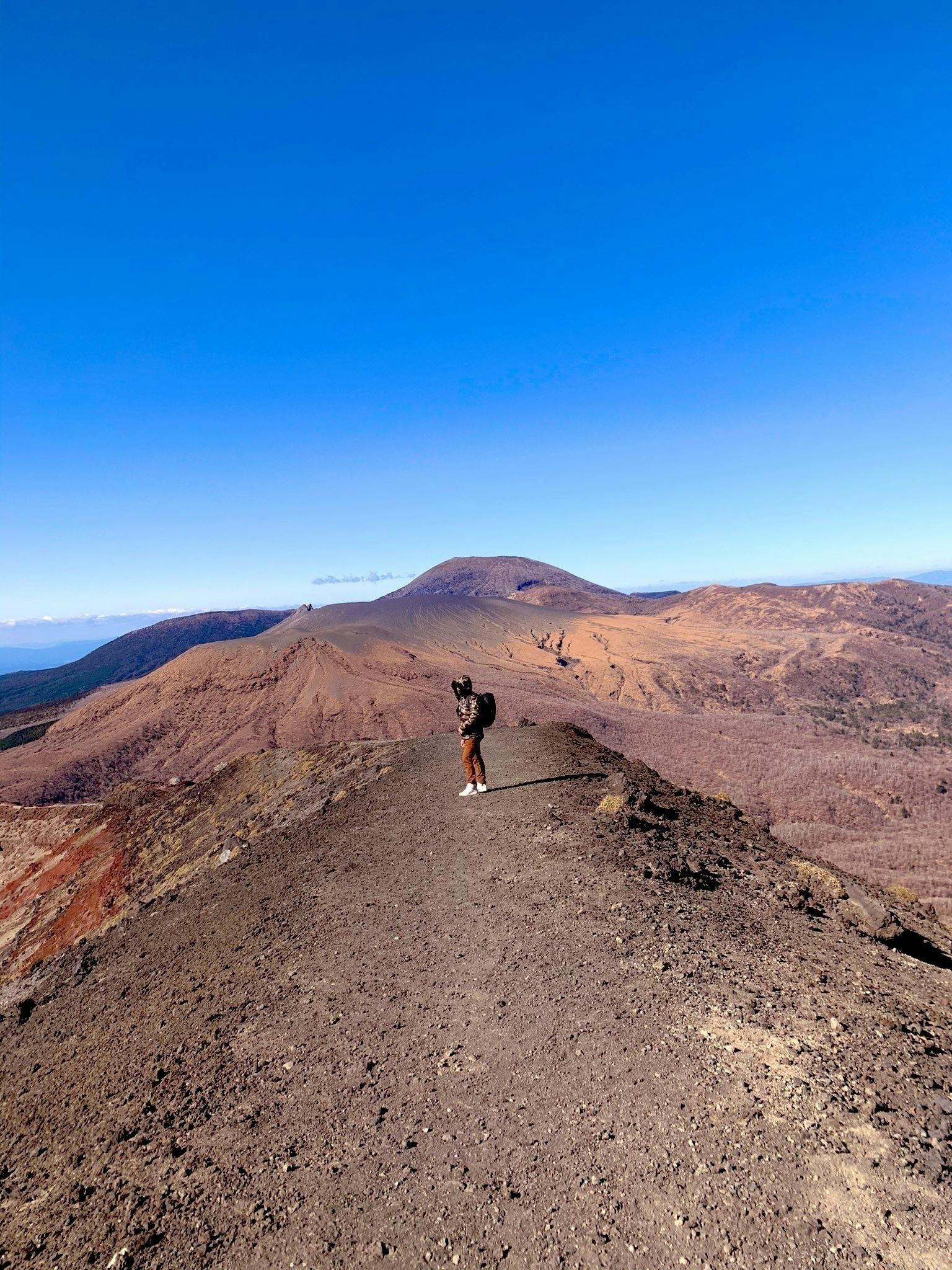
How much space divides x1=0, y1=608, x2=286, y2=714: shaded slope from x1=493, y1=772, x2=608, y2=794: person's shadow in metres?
79.7

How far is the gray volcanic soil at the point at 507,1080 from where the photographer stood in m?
2.83

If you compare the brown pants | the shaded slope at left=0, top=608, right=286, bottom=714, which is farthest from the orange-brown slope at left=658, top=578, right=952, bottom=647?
the shaded slope at left=0, top=608, right=286, bottom=714

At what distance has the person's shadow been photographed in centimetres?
1023

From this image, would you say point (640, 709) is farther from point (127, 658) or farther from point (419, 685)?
point (127, 658)

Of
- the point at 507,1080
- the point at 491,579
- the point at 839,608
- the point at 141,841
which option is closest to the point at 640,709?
the point at 141,841

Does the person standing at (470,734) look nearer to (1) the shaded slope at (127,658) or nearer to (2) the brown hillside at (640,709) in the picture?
(2) the brown hillside at (640,709)

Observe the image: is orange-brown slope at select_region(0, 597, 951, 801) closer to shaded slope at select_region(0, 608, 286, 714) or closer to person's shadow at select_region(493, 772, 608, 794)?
person's shadow at select_region(493, 772, 608, 794)

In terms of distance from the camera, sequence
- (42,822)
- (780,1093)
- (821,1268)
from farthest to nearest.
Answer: (42,822) → (780,1093) → (821,1268)

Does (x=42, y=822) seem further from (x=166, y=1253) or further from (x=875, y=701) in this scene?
(x=875, y=701)

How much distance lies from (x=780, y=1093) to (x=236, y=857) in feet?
31.6

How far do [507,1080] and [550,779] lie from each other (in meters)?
6.55

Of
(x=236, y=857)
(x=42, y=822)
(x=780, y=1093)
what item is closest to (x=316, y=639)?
(x=42, y=822)

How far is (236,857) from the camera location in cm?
1084

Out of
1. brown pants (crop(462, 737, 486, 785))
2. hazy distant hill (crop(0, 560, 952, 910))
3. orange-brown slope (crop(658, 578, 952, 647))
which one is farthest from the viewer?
orange-brown slope (crop(658, 578, 952, 647))
